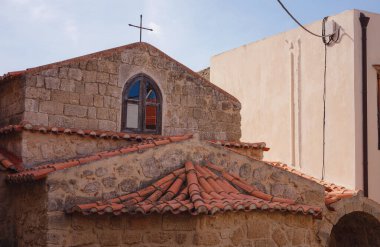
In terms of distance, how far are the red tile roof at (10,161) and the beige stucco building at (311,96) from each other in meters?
6.75

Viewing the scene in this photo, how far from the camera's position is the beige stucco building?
1152cm

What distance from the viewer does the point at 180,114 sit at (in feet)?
35.4

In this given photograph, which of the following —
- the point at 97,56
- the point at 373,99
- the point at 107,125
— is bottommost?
the point at 107,125

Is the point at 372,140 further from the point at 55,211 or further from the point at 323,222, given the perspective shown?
the point at 55,211

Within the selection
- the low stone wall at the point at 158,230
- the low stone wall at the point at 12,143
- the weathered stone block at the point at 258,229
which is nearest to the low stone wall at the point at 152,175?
the low stone wall at the point at 158,230

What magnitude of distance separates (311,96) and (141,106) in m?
4.57

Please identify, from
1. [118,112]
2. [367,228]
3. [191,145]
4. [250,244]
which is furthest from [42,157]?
[367,228]

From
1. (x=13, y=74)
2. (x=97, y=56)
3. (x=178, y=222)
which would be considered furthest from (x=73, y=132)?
(x=178, y=222)

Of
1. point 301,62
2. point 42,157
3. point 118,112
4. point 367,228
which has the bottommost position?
point 367,228

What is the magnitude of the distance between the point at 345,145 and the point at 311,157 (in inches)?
47.5

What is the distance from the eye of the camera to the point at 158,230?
6.89 meters

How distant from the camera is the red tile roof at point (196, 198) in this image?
21.5 ft

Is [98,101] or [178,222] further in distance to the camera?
[98,101]

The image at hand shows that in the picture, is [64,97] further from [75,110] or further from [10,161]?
[10,161]
